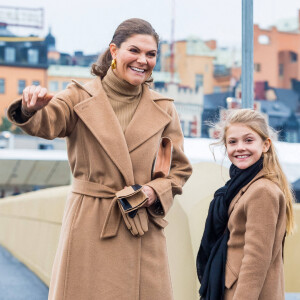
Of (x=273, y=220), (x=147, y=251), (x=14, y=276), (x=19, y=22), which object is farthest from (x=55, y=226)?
(x=19, y=22)

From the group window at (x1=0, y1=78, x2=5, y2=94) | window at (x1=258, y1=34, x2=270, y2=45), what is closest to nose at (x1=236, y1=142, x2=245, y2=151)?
window at (x1=0, y1=78, x2=5, y2=94)

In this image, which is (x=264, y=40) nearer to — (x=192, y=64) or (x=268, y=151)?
(x=192, y=64)

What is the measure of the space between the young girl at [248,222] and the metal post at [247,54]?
765mm

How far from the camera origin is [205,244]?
7.24ft

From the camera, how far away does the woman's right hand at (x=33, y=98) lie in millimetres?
1914

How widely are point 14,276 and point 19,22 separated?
165 ft

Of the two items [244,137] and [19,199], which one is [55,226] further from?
[244,137]

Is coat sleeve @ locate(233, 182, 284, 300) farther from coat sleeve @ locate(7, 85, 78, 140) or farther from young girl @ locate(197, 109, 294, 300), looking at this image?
coat sleeve @ locate(7, 85, 78, 140)

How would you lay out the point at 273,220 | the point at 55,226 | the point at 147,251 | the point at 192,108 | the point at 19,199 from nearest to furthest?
the point at 273,220
the point at 147,251
the point at 55,226
the point at 19,199
the point at 192,108

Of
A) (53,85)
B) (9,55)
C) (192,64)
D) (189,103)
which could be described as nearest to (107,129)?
(53,85)

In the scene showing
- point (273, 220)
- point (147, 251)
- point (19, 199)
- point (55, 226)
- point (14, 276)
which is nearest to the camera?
point (273, 220)

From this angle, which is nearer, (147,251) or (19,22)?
(147,251)

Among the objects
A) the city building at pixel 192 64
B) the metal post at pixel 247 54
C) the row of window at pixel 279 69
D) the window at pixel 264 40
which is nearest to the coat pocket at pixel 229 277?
the metal post at pixel 247 54

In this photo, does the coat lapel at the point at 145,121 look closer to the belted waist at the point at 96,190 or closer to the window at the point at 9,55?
the belted waist at the point at 96,190
